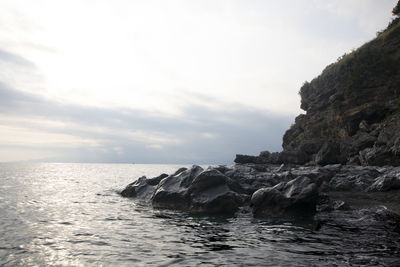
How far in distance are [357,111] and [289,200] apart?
189 ft

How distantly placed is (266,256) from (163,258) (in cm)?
379

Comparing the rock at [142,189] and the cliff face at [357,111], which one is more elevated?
the cliff face at [357,111]

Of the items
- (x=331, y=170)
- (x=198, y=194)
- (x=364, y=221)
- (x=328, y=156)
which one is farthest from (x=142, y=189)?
(x=328, y=156)

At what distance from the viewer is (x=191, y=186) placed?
22828mm

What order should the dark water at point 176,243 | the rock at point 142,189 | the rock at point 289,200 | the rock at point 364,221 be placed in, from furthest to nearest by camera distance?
the rock at point 142,189, the rock at point 289,200, the rock at point 364,221, the dark water at point 176,243

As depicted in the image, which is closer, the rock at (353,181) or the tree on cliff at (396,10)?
the rock at (353,181)

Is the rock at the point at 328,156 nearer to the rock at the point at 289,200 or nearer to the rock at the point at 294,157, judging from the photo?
the rock at the point at 294,157

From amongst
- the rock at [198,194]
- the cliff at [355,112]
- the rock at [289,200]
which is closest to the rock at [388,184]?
the rock at [289,200]

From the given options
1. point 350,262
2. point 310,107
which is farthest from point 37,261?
point 310,107

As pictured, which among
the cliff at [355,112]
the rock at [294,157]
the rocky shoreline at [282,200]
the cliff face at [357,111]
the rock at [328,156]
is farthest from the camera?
Answer: the rock at [294,157]

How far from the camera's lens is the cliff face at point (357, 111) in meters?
52.9

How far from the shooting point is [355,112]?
221 feet

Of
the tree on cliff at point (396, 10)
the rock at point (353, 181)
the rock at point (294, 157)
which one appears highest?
the tree on cliff at point (396, 10)

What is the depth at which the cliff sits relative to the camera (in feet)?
177
